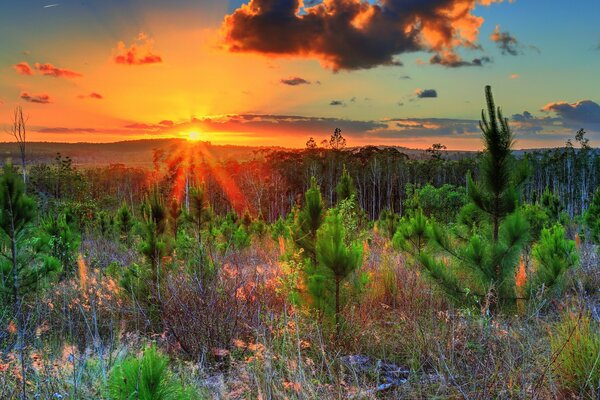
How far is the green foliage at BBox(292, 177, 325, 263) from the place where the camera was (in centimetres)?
640

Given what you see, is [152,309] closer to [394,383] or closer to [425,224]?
[394,383]

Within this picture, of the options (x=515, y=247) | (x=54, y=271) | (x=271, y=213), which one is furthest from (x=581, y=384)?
(x=271, y=213)

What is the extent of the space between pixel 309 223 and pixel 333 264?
52.6 inches

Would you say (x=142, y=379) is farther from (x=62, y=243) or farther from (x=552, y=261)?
(x=62, y=243)

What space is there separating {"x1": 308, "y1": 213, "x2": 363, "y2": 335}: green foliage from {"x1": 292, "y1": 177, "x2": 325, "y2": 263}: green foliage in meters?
0.77

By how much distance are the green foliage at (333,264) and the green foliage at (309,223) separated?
77cm

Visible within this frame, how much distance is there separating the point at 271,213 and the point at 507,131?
160 ft

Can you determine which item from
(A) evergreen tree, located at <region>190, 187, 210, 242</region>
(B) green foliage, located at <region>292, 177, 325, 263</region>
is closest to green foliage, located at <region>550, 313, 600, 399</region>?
(B) green foliage, located at <region>292, 177, 325, 263</region>

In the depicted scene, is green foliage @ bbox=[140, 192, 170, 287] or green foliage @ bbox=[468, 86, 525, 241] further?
green foliage @ bbox=[140, 192, 170, 287]

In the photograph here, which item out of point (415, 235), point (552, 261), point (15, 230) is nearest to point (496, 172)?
point (552, 261)

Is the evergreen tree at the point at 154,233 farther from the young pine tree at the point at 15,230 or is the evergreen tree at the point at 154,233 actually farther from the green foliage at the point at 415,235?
the green foliage at the point at 415,235

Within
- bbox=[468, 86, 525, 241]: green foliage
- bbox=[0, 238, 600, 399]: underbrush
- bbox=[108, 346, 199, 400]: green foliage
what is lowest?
bbox=[0, 238, 600, 399]: underbrush

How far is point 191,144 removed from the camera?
5609cm

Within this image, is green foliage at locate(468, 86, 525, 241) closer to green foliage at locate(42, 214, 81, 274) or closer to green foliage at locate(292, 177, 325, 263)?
green foliage at locate(292, 177, 325, 263)
